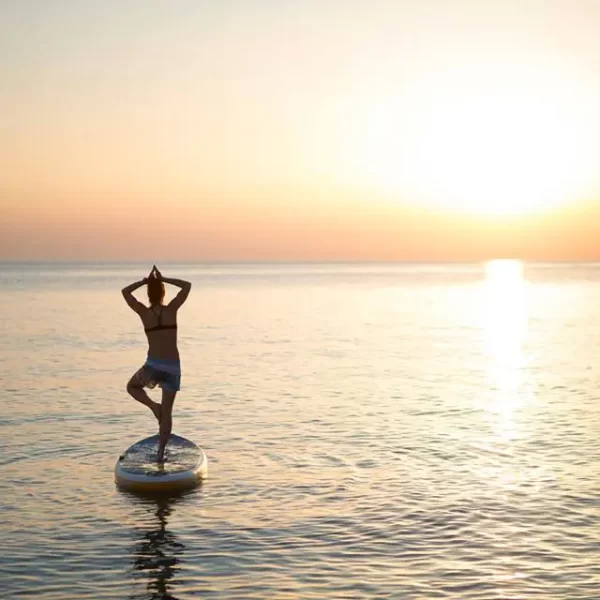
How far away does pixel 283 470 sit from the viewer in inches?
645

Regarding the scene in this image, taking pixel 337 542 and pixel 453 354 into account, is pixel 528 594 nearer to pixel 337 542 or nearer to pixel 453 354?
pixel 337 542

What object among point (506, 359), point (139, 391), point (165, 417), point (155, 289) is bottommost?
point (506, 359)

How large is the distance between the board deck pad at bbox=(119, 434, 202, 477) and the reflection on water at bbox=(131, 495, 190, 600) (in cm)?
96

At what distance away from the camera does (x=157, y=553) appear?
466 inches

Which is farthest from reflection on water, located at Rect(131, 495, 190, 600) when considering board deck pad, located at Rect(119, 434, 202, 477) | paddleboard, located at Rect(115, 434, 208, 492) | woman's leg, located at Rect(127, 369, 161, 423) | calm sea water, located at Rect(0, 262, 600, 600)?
woman's leg, located at Rect(127, 369, 161, 423)

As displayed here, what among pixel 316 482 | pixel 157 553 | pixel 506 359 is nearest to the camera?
pixel 157 553

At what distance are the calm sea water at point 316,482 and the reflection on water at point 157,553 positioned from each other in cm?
4

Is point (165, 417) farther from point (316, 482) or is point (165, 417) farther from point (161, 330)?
point (316, 482)

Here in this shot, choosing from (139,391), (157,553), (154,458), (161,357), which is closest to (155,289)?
(161,357)

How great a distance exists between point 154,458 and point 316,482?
280 centimetres

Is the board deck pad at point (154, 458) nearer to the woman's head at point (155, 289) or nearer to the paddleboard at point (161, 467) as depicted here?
the paddleboard at point (161, 467)

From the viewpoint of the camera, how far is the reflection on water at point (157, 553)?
1059cm

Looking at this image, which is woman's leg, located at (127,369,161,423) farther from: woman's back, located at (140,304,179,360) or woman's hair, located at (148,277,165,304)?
woman's hair, located at (148,277,165,304)

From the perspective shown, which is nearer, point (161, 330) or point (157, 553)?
point (157, 553)
